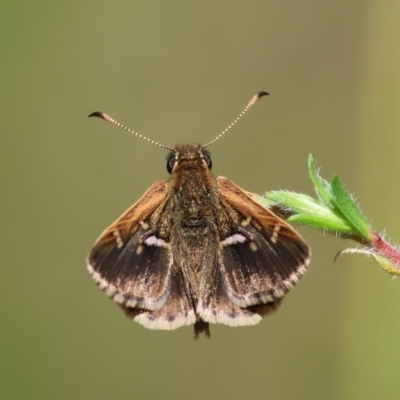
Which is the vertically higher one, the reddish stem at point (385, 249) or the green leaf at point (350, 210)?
the green leaf at point (350, 210)

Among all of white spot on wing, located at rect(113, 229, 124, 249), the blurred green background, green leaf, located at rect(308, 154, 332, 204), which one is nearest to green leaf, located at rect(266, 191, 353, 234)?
green leaf, located at rect(308, 154, 332, 204)

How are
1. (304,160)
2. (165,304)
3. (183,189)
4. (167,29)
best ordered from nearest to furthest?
1. (165,304)
2. (183,189)
3. (304,160)
4. (167,29)

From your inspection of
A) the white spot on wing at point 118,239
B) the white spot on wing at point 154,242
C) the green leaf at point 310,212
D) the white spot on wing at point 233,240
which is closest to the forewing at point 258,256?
the white spot on wing at point 233,240

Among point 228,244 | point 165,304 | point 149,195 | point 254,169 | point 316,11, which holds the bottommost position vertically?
point 165,304

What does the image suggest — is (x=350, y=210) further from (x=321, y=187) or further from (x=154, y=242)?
(x=154, y=242)

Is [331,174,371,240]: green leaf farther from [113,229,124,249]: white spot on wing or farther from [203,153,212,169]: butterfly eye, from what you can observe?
[113,229,124,249]: white spot on wing

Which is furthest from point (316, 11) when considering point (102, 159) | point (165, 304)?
point (165, 304)

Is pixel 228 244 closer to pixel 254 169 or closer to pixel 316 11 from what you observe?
pixel 254 169

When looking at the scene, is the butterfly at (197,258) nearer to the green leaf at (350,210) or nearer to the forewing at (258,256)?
the forewing at (258,256)
